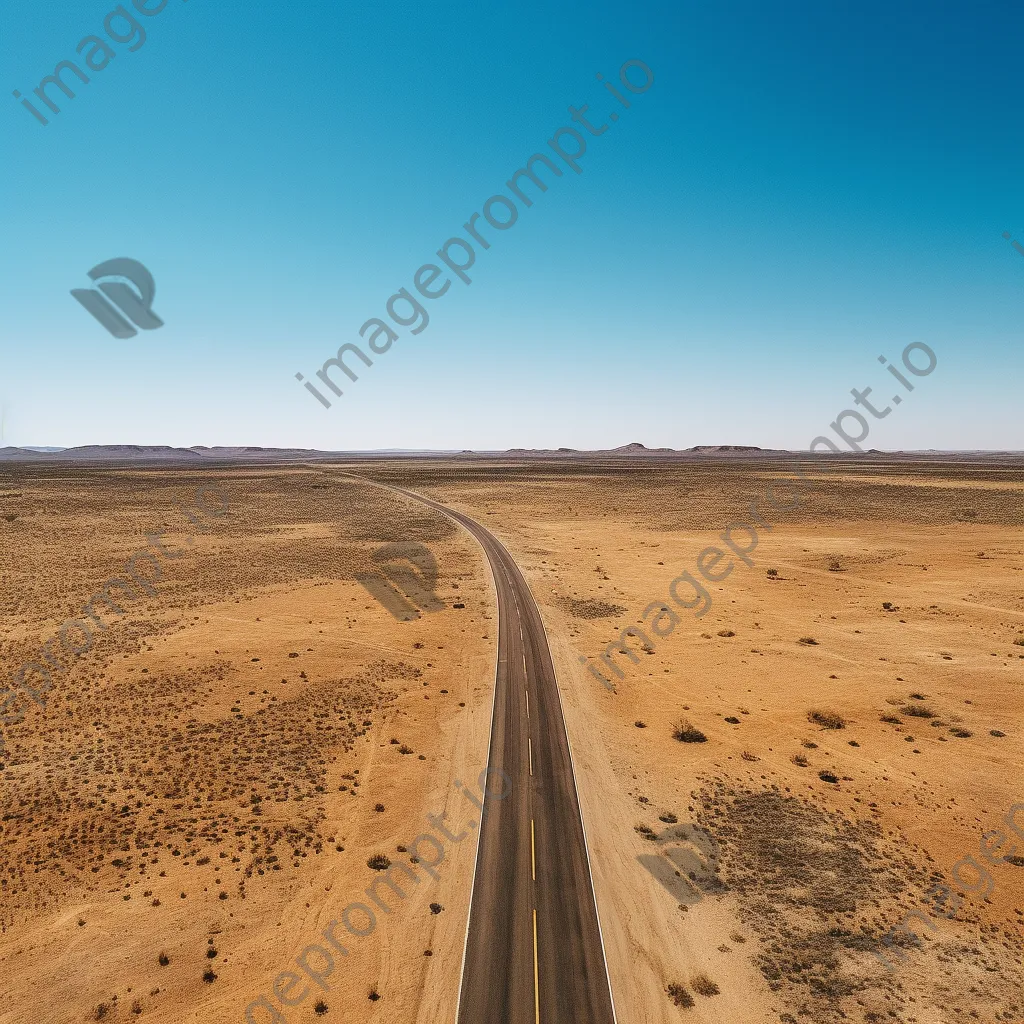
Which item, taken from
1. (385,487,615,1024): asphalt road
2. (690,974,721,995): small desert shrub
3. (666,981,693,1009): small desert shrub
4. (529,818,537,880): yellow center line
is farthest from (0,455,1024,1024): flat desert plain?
(529,818,537,880): yellow center line

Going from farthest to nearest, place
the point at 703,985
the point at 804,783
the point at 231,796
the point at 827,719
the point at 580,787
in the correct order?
the point at 827,719, the point at 804,783, the point at 580,787, the point at 231,796, the point at 703,985

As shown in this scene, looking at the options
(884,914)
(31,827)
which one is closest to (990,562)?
(884,914)

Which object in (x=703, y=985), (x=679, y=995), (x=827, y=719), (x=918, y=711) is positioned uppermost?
(x=918, y=711)

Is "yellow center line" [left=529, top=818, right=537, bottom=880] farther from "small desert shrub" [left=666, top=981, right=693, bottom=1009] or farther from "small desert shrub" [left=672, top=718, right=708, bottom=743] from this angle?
"small desert shrub" [left=672, top=718, right=708, bottom=743]

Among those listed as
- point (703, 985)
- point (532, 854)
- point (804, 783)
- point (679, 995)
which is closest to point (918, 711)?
point (804, 783)

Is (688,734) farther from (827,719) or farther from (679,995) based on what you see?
(679,995)

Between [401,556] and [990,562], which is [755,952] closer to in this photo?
[401,556]

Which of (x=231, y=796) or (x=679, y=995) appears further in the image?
(x=231, y=796)
